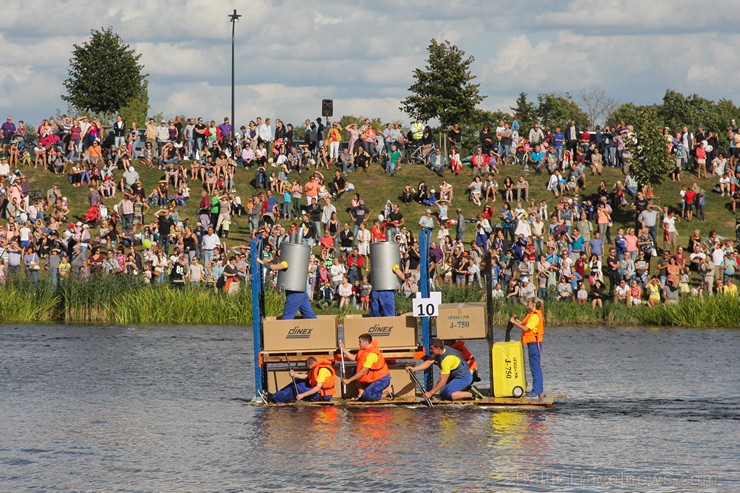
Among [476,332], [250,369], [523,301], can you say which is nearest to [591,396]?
[476,332]

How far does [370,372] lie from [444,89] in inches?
1745

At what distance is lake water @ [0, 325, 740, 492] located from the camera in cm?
1764

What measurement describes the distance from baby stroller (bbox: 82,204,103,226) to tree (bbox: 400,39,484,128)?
22.2 metres

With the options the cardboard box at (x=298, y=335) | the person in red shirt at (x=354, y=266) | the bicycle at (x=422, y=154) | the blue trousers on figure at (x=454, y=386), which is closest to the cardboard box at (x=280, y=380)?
the cardboard box at (x=298, y=335)

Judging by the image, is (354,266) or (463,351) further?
(354,266)

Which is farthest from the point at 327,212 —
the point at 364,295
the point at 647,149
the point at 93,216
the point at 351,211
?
the point at 647,149

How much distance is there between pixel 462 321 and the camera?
22.9 metres

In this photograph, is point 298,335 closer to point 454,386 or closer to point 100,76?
point 454,386

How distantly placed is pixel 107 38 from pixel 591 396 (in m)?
52.1

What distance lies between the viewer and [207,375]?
29500mm

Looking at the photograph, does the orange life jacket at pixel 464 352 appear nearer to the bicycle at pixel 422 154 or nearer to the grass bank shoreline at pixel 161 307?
the grass bank shoreline at pixel 161 307

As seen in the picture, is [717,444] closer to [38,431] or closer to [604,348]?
[38,431]

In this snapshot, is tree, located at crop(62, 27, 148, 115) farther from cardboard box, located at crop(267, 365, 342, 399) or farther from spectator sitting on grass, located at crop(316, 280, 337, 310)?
cardboard box, located at crop(267, 365, 342, 399)

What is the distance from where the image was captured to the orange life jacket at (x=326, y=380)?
2308 centimetres
